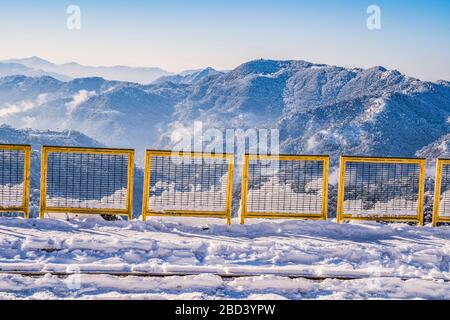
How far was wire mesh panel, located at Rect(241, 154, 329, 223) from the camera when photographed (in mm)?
11617

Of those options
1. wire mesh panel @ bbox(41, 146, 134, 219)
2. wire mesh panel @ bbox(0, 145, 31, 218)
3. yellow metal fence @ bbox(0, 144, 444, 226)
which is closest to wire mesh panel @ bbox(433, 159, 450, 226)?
yellow metal fence @ bbox(0, 144, 444, 226)

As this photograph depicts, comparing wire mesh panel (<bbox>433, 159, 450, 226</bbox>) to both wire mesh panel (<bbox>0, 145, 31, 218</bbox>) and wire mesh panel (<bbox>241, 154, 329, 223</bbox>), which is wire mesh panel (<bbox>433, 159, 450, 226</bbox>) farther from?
wire mesh panel (<bbox>0, 145, 31, 218</bbox>)

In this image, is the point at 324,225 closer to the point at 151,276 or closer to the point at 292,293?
the point at 292,293

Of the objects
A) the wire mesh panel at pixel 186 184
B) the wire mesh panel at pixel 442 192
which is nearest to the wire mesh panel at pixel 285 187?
the wire mesh panel at pixel 186 184

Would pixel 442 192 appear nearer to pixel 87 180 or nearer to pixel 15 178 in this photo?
pixel 87 180

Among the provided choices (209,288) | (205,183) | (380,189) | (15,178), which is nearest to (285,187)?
(205,183)

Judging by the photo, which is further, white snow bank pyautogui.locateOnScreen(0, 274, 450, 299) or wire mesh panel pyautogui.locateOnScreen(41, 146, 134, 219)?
wire mesh panel pyautogui.locateOnScreen(41, 146, 134, 219)

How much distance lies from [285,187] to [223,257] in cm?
292

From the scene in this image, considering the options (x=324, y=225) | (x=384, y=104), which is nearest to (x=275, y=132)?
(x=384, y=104)

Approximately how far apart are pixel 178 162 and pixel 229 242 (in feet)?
7.36

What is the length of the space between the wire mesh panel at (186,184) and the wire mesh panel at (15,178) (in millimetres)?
2695

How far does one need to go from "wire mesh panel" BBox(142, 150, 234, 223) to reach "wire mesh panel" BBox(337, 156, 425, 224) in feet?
9.09

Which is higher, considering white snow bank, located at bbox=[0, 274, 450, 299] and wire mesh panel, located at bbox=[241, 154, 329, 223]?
wire mesh panel, located at bbox=[241, 154, 329, 223]
